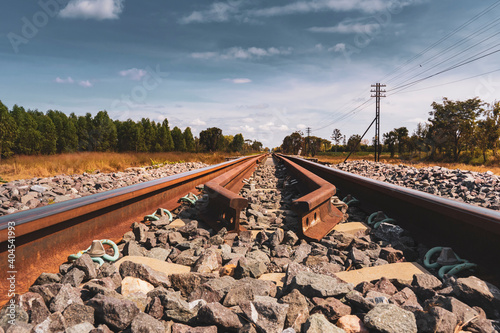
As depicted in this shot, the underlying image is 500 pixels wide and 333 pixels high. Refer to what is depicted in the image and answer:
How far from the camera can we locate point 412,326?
1.07 m

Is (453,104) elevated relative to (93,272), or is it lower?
elevated

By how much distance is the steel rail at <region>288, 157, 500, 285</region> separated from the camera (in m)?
1.65

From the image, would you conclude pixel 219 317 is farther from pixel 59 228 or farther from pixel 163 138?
pixel 163 138

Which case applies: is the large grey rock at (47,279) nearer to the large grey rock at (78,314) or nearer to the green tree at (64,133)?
the large grey rock at (78,314)

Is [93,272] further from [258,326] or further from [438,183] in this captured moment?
[438,183]

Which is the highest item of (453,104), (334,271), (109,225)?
(453,104)

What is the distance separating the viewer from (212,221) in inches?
110

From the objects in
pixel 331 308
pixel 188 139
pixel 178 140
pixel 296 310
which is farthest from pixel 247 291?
pixel 188 139

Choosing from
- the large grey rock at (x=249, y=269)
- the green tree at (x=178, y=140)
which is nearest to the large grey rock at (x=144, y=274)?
Result: the large grey rock at (x=249, y=269)

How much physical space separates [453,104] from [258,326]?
174 feet

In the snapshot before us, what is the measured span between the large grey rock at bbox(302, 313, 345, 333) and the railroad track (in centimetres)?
116

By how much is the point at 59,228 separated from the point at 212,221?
52.2 inches

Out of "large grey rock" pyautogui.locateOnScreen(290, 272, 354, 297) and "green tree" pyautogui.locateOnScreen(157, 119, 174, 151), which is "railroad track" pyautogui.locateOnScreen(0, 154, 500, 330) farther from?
"green tree" pyautogui.locateOnScreen(157, 119, 174, 151)

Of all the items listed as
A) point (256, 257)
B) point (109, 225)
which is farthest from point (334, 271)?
point (109, 225)
